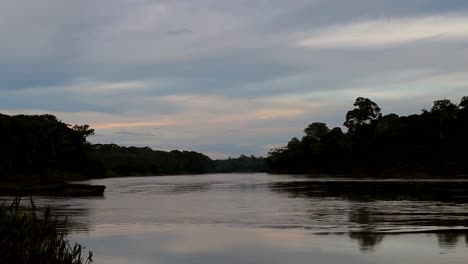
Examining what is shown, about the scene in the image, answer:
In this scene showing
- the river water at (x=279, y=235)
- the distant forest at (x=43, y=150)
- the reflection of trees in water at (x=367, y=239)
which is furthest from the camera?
the distant forest at (x=43, y=150)

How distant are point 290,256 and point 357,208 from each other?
19.7 metres

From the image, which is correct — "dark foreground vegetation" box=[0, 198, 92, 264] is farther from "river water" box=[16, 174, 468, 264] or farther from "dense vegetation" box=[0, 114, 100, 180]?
"dense vegetation" box=[0, 114, 100, 180]

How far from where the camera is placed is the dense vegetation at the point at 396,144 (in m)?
146

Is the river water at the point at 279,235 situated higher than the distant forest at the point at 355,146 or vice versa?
the distant forest at the point at 355,146

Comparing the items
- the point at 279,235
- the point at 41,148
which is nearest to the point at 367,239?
the point at 279,235

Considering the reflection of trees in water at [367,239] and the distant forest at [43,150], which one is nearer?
the reflection of trees in water at [367,239]

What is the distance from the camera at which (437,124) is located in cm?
16562

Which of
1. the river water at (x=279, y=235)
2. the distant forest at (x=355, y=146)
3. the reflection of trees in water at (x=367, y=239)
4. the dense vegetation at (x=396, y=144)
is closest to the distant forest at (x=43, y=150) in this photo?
the distant forest at (x=355, y=146)

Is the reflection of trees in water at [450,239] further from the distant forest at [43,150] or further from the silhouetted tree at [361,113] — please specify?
the silhouetted tree at [361,113]

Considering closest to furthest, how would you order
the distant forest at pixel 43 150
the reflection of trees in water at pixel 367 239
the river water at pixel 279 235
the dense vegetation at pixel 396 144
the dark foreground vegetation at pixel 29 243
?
the dark foreground vegetation at pixel 29 243, the river water at pixel 279 235, the reflection of trees in water at pixel 367 239, the distant forest at pixel 43 150, the dense vegetation at pixel 396 144

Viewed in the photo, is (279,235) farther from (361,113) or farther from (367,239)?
(361,113)

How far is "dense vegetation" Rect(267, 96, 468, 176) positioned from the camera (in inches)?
5733

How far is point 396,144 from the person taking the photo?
166875 mm

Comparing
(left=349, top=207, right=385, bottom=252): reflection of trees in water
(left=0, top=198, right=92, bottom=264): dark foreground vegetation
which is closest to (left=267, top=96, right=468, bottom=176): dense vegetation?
(left=349, top=207, right=385, bottom=252): reflection of trees in water
